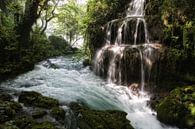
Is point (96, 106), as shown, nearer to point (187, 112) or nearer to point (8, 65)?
point (187, 112)

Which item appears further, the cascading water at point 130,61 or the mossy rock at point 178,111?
the cascading water at point 130,61

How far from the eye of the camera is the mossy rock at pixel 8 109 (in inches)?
288

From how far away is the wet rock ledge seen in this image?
7217 mm

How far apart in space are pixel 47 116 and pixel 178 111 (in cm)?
457

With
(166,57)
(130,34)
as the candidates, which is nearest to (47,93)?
(166,57)

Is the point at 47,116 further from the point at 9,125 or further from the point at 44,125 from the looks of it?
the point at 9,125

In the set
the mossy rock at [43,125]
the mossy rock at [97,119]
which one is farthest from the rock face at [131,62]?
the mossy rock at [43,125]

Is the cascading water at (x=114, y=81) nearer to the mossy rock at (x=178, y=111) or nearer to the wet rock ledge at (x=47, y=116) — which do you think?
the mossy rock at (x=178, y=111)

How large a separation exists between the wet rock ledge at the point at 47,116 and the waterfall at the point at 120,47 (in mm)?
4832

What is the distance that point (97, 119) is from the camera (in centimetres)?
855

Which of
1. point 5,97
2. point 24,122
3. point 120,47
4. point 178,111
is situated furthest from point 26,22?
point 24,122

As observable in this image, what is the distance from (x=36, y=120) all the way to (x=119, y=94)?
571 cm

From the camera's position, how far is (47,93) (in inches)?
409

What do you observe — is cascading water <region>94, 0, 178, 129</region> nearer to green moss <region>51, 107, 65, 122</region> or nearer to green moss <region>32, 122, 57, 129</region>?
green moss <region>51, 107, 65, 122</region>
